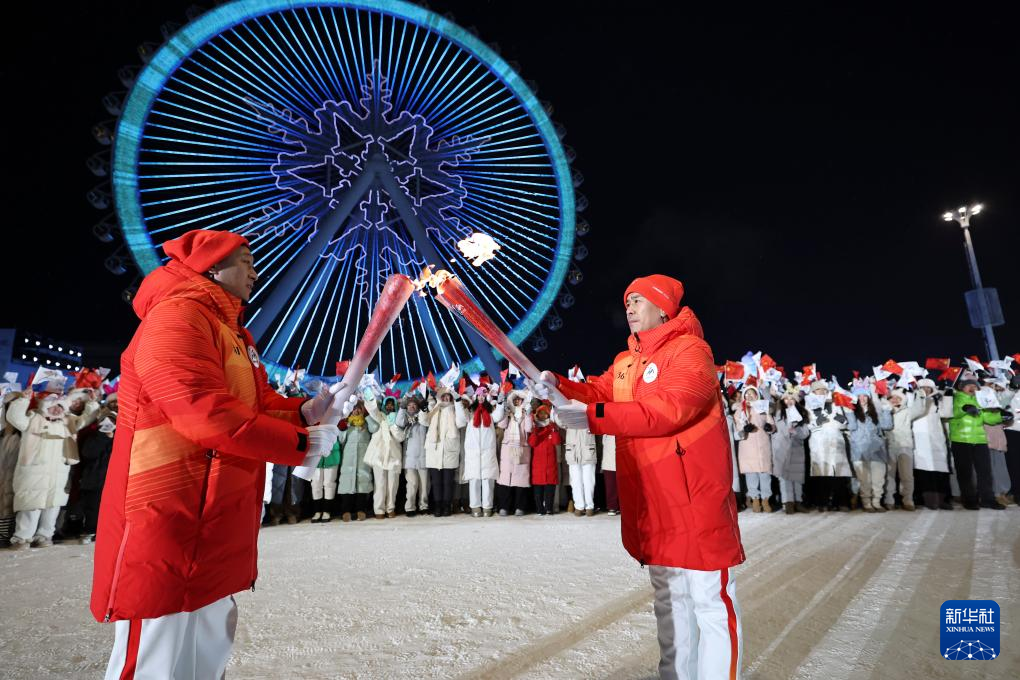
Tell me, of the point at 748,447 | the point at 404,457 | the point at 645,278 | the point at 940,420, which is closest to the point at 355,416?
the point at 404,457

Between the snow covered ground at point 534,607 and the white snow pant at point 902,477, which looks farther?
the white snow pant at point 902,477

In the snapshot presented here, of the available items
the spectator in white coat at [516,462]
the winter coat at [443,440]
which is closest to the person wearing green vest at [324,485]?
the winter coat at [443,440]

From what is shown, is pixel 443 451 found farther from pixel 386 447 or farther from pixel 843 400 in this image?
pixel 843 400

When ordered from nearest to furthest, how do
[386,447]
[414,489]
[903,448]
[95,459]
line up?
[95,459] → [903,448] → [386,447] → [414,489]

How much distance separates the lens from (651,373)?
2293mm

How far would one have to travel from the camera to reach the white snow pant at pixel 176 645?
1494mm

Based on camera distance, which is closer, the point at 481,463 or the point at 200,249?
the point at 200,249

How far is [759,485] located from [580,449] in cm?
281

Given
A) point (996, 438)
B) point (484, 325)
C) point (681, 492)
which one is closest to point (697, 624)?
point (681, 492)

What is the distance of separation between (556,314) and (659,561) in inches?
427

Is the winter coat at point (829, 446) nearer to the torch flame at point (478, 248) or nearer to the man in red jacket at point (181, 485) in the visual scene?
the torch flame at point (478, 248)

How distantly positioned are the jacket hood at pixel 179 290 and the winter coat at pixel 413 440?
23.7 ft

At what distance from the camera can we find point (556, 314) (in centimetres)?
1287

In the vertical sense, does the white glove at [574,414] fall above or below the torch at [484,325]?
below
